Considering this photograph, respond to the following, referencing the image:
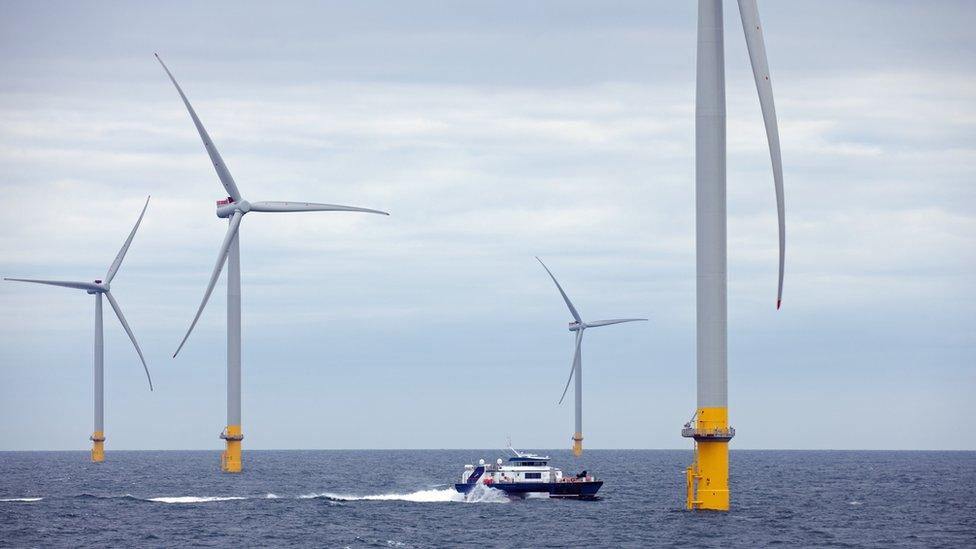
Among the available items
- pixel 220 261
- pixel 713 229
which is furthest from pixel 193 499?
pixel 713 229

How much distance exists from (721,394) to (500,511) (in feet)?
169

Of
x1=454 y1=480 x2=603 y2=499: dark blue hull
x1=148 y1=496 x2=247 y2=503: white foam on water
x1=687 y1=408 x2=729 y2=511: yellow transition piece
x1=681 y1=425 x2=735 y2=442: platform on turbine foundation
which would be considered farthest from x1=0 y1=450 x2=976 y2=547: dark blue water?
x1=681 y1=425 x2=735 y2=442: platform on turbine foundation

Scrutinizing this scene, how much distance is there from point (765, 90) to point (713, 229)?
400 inches

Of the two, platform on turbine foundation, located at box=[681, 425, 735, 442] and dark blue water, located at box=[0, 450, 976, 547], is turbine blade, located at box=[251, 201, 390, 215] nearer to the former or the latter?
dark blue water, located at box=[0, 450, 976, 547]

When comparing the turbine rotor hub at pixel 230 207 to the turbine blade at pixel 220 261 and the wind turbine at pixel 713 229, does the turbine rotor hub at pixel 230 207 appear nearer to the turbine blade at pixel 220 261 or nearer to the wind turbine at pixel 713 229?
the turbine blade at pixel 220 261

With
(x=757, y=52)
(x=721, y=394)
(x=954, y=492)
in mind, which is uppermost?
(x=757, y=52)

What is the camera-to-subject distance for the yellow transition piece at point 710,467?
9644cm

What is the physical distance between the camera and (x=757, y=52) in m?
98.2

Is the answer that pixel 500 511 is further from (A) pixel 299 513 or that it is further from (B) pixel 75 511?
(B) pixel 75 511

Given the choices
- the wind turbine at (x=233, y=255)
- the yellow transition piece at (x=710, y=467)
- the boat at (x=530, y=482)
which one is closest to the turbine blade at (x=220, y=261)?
the wind turbine at (x=233, y=255)

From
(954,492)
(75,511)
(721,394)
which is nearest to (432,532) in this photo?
(721,394)

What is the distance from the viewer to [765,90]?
97.1m

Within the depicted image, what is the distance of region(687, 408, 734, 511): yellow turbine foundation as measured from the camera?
9612 centimetres

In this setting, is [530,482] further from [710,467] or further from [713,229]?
[713,229]
